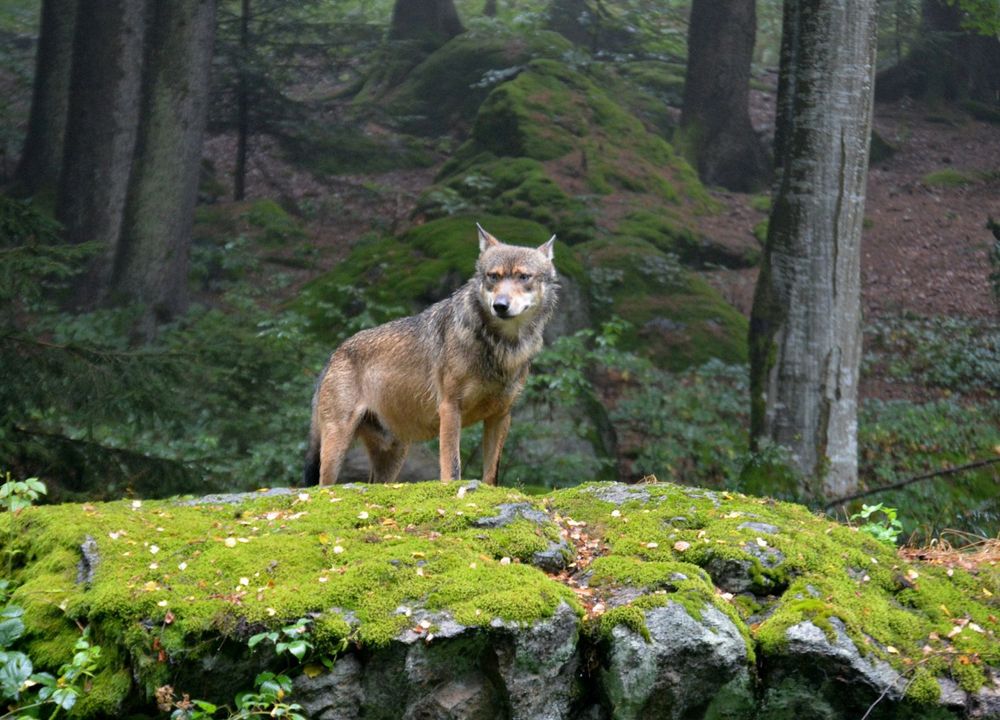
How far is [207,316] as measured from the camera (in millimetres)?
12852

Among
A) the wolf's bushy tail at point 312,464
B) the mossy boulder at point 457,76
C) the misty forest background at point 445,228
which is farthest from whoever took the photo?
the mossy boulder at point 457,76

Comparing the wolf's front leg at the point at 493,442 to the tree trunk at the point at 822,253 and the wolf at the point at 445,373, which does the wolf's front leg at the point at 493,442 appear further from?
the tree trunk at the point at 822,253

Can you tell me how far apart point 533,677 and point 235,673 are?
46.6 inches

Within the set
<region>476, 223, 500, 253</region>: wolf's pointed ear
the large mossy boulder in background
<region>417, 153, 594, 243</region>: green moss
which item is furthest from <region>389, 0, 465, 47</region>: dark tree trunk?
the large mossy boulder in background

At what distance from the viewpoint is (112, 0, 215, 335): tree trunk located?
48.0 ft

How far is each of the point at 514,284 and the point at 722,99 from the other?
15.4 m

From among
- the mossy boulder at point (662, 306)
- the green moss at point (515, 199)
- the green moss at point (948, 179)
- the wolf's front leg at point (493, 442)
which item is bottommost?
the mossy boulder at point (662, 306)

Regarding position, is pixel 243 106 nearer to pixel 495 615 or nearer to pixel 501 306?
pixel 501 306

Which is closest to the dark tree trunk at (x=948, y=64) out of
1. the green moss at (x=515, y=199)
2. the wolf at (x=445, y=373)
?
the green moss at (x=515, y=199)

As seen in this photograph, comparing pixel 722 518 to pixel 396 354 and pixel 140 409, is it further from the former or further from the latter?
pixel 140 409

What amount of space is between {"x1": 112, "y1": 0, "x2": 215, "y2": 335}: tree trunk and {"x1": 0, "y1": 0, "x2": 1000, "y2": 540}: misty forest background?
1.9 inches

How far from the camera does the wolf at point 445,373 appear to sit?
680cm

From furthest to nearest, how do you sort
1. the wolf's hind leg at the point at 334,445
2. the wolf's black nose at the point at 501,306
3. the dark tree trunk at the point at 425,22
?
the dark tree trunk at the point at 425,22 < the wolf's hind leg at the point at 334,445 < the wolf's black nose at the point at 501,306

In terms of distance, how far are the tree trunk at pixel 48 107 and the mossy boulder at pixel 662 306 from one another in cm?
977
